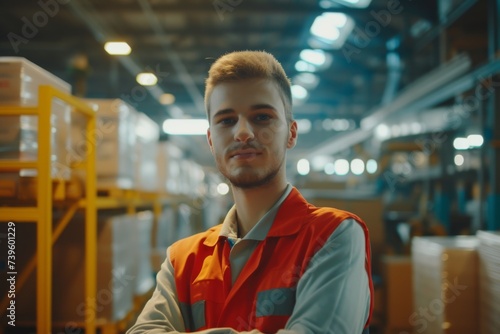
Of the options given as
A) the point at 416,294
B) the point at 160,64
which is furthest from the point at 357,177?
the point at 416,294

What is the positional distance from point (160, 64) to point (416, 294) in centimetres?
814

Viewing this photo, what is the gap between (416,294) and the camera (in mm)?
3939

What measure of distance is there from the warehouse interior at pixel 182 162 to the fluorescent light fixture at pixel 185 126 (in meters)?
1.28

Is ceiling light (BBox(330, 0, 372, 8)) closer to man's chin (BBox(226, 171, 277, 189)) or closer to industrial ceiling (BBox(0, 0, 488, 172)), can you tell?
industrial ceiling (BBox(0, 0, 488, 172))

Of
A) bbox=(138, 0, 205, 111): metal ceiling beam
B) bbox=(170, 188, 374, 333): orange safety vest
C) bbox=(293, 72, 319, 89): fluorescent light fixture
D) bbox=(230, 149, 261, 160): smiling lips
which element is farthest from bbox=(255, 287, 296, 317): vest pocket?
bbox=(293, 72, 319, 89): fluorescent light fixture

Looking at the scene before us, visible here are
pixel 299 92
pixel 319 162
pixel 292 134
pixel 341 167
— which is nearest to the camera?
pixel 292 134

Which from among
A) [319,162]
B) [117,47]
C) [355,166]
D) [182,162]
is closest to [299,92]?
[355,166]

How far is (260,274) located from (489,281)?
2.13m

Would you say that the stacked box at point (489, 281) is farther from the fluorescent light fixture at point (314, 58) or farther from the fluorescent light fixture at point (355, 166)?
the fluorescent light fixture at point (355, 166)

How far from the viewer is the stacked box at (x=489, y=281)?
282cm

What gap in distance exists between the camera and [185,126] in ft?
40.8

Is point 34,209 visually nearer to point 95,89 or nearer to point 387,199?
point 387,199

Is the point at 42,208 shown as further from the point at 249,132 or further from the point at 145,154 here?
the point at 145,154

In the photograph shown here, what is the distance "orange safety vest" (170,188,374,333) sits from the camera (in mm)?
1596
